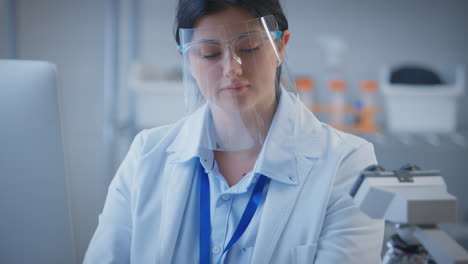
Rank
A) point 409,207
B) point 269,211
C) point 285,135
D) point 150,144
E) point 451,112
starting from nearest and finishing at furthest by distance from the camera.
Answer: point 409,207 → point 269,211 → point 285,135 → point 150,144 → point 451,112

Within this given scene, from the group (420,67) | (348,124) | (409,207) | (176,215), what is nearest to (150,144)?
(176,215)

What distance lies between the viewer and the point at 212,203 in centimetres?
100

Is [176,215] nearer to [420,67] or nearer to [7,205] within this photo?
[7,205]

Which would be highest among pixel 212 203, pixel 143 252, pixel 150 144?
pixel 150 144

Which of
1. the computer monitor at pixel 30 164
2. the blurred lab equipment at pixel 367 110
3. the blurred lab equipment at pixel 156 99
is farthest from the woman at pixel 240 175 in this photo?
the blurred lab equipment at pixel 367 110

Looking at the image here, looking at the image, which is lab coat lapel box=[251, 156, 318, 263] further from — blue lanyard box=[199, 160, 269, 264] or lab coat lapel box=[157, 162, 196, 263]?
lab coat lapel box=[157, 162, 196, 263]

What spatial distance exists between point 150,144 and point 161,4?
1415 mm

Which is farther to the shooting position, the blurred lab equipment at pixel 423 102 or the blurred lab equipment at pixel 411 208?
the blurred lab equipment at pixel 423 102

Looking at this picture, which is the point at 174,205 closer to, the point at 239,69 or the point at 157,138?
the point at 157,138

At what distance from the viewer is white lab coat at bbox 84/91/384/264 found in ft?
2.91

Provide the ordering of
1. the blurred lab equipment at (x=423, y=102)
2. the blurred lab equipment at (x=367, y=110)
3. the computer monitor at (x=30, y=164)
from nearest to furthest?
the computer monitor at (x=30, y=164), the blurred lab equipment at (x=423, y=102), the blurred lab equipment at (x=367, y=110)

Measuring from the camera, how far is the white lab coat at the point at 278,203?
2.91 feet

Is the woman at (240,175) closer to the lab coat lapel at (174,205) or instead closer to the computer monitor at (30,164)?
the lab coat lapel at (174,205)

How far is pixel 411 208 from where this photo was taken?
0.46 meters
